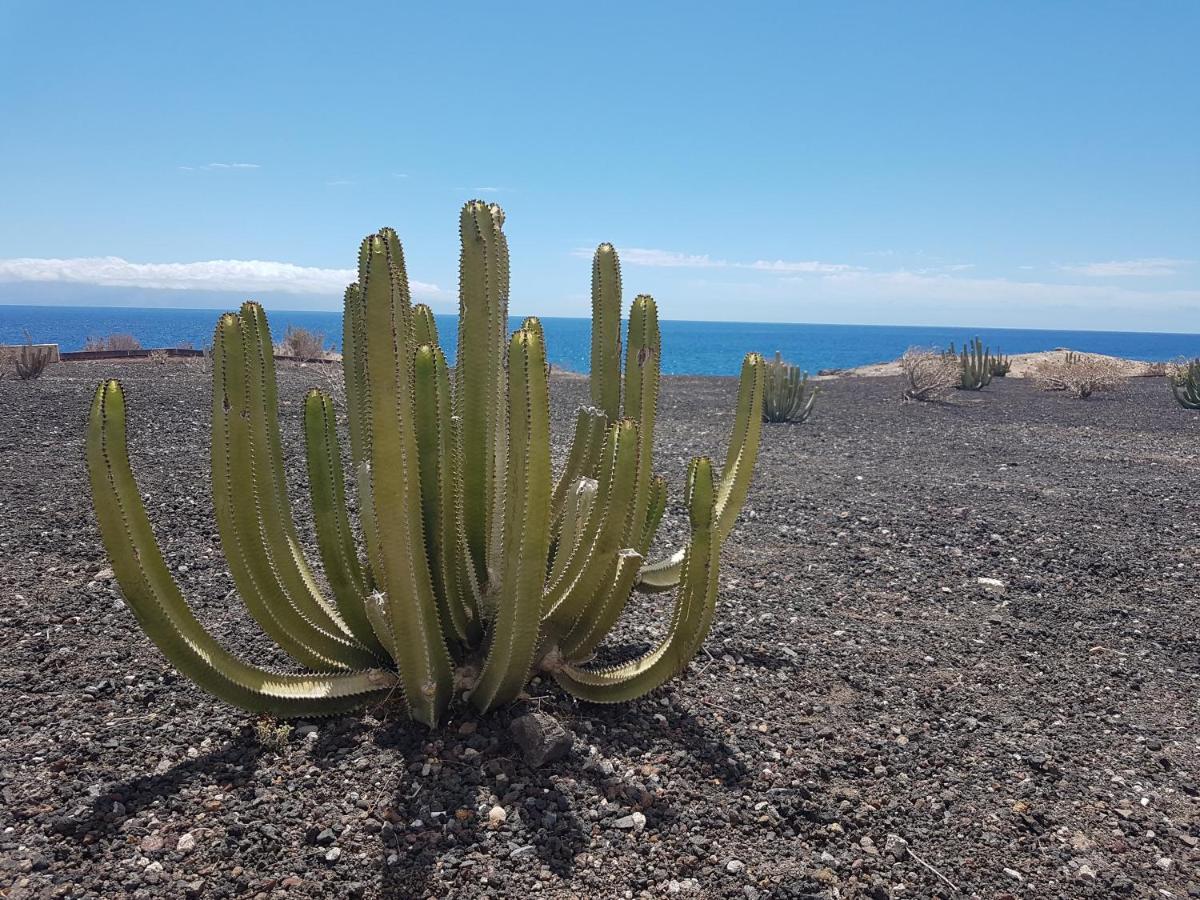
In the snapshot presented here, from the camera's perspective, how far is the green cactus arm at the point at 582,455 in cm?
369

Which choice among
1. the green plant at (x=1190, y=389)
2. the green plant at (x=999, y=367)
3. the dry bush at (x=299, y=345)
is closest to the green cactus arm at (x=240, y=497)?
the green plant at (x=1190, y=389)

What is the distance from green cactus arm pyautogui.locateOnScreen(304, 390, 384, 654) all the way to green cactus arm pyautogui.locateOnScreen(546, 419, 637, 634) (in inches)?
27.9

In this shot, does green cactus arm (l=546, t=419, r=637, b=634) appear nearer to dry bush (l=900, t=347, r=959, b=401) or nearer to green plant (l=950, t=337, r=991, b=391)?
dry bush (l=900, t=347, r=959, b=401)

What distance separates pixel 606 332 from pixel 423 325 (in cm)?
77

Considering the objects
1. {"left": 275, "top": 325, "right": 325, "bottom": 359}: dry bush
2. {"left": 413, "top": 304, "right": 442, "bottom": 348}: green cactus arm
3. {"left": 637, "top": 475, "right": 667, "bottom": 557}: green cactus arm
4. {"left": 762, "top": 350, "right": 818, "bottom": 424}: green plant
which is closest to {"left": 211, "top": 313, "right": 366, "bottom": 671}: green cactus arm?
{"left": 413, "top": 304, "right": 442, "bottom": 348}: green cactus arm

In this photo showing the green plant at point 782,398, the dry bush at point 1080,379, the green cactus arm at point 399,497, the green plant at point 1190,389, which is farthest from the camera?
the dry bush at point 1080,379

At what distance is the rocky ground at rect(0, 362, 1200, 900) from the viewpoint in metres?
2.40

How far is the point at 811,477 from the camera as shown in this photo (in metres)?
8.41

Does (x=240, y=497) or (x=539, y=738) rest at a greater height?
(x=240, y=497)

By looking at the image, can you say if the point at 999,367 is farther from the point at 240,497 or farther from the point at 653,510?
the point at 240,497

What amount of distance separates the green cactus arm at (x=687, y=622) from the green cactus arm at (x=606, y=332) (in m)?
0.82

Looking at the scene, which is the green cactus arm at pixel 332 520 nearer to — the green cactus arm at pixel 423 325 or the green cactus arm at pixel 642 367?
the green cactus arm at pixel 423 325

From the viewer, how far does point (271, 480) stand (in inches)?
124

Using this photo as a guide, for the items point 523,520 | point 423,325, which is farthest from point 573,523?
point 423,325
